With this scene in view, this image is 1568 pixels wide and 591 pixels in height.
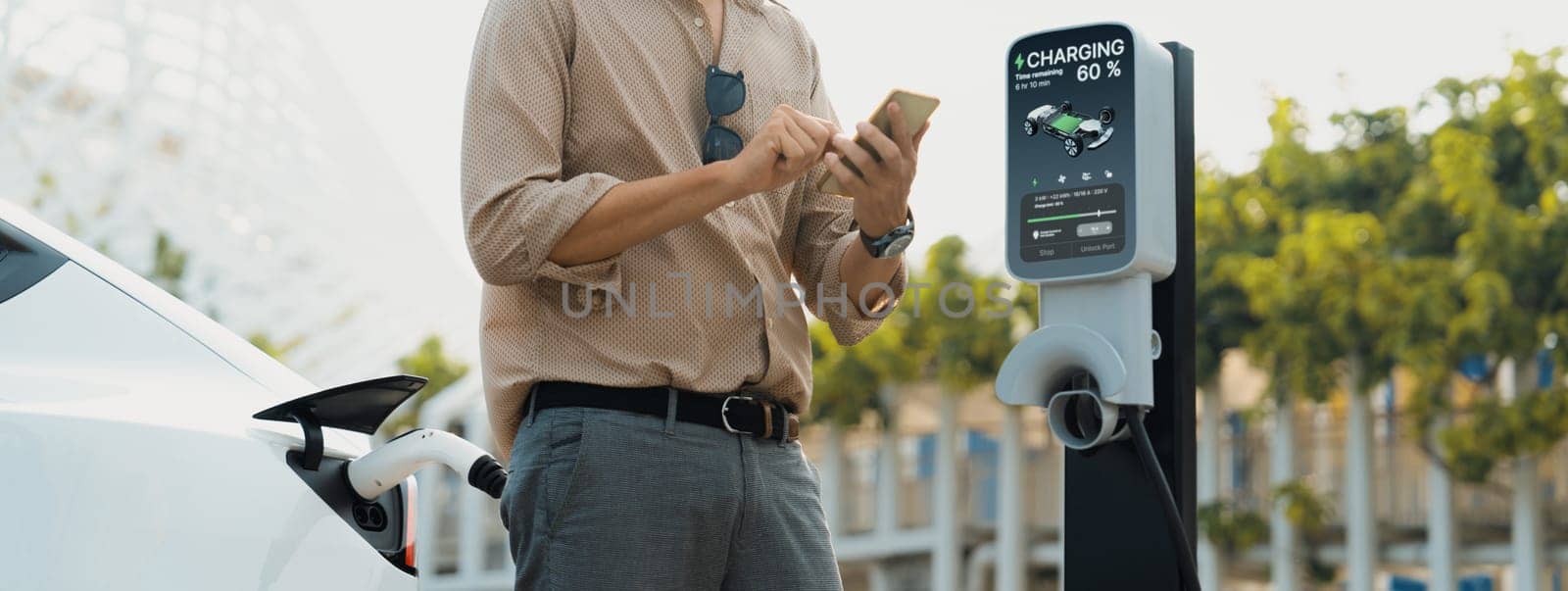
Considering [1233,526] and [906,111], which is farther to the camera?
[1233,526]

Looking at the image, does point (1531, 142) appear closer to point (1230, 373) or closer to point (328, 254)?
point (1230, 373)

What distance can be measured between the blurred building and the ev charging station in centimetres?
2165

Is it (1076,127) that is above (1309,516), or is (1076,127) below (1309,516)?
above

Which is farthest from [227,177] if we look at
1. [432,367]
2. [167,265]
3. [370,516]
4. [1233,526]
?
[370,516]

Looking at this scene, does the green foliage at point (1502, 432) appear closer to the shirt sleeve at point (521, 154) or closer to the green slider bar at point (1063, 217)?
the green slider bar at point (1063, 217)

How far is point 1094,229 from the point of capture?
5.25 feet

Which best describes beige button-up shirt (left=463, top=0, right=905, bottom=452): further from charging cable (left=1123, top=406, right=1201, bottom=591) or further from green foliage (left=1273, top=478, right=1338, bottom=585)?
green foliage (left=1273, top=478, right=1338, bottom=585)

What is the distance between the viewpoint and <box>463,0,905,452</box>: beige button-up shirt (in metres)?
1.64

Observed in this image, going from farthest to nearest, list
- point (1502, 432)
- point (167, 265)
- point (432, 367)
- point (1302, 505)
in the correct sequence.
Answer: point (167, 265) < point (432, 367) < point (1302, 505) < point (1502, 432)

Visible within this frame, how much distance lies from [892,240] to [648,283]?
27 centimetres

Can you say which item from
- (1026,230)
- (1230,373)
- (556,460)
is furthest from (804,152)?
(1230,373)

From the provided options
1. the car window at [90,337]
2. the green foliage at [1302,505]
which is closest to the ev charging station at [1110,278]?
the car window at [90,337]

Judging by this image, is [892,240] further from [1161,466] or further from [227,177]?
[227,177]

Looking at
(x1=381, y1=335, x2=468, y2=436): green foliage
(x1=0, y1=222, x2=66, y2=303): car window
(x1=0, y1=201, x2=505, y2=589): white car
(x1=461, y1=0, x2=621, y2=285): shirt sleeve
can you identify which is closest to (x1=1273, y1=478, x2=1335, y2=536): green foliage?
(x1=0, y1=201, x2=505, y2=589): white car
